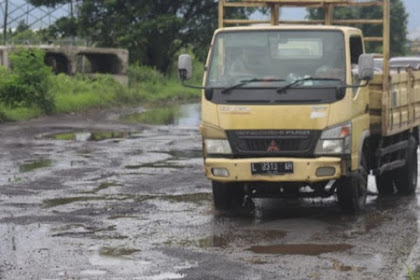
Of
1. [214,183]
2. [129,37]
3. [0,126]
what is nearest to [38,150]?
[0,126]

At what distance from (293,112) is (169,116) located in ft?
65.3

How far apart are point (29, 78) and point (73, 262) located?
1947cm

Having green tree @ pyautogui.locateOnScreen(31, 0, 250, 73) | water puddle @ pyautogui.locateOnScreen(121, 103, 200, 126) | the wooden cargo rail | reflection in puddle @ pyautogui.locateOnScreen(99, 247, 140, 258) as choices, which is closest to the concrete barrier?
green tree @ pyautogui.locateOnScreen(31, 0, 250, 73)

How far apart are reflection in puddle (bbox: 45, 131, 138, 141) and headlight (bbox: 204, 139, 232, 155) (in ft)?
34.7

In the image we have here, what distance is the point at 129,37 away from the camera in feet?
148

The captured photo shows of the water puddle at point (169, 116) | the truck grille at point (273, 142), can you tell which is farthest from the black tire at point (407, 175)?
the water puddle at point (169, 116)

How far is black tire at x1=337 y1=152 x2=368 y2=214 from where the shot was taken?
10.8 m

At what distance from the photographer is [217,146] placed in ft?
34.7

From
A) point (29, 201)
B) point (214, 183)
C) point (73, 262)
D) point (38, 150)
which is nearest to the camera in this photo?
point (73, 262)

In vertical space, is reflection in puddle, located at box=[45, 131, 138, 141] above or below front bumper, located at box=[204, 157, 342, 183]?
below

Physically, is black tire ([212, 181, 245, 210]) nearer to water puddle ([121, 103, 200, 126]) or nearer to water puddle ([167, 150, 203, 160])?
water puddle ([167, 150, 203, 160])

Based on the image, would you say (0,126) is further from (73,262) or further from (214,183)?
(73,262)

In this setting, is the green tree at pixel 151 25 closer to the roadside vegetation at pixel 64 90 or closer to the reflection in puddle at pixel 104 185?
the roadside vegetation at pixel 64 90

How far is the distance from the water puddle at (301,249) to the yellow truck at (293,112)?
1312 mm
